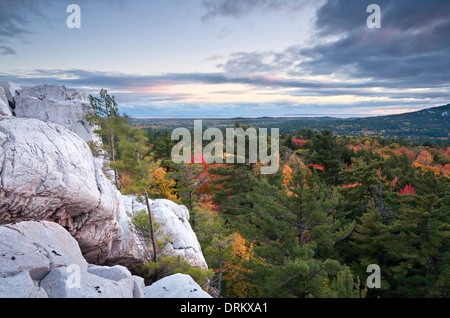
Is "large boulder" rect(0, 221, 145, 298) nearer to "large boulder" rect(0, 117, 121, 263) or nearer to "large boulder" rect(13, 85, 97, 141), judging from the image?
"large boulder" rect(0, 117, 121, 263)

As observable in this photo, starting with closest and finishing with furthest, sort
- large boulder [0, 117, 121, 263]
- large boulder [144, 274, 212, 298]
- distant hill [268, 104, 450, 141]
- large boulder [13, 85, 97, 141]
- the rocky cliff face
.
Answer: the rocky cliff face
large boulder [144, 274, 212, 298]
large boulder [0, 117, 121, 263]
large boulder [13, 85, 97, 141]
distant hill [268, 104, 450, 141]

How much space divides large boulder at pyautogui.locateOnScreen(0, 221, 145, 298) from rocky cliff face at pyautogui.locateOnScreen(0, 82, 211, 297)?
19mm

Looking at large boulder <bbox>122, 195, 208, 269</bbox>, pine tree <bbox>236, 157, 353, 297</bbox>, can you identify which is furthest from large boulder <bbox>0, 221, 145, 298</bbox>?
pine tree <bbox>236, 157, 353, 297</bbox>

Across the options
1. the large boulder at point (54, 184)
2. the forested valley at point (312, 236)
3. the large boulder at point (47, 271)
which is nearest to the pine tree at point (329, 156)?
the forested valley at point (312, 236)

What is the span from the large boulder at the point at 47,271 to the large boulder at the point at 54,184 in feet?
2.45

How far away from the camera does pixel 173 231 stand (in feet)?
47.1

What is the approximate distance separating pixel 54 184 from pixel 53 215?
1.22 meters

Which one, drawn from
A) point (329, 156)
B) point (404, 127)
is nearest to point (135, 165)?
point (329, 156)

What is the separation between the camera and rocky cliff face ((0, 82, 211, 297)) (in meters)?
6.08

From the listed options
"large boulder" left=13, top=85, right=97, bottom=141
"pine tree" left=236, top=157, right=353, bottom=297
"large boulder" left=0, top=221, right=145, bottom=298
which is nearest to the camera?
"large boulder" left=0, top=221, right=145, bottom=298

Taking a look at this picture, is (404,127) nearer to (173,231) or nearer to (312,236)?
(312,236)

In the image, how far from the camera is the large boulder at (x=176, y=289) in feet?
23.0

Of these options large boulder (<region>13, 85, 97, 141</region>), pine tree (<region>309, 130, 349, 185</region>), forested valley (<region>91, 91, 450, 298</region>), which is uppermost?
large boulder (<region>13, 85, 97, 141</region>)

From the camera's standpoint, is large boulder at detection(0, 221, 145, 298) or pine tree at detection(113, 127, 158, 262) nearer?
large boulder at detection(0, 221, 145, 298)
